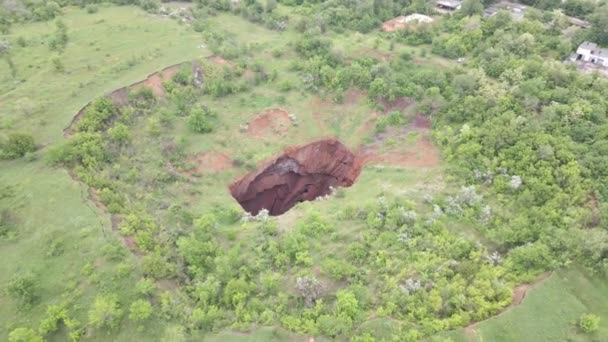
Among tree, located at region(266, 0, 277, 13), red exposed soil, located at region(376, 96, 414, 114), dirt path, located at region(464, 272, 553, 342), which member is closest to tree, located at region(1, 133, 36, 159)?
red exposed soil, located at region(376, 96, 414, 114)

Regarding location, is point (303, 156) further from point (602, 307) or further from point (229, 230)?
point (602, 307)

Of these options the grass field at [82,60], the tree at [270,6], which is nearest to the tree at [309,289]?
the grass field at [82,60]

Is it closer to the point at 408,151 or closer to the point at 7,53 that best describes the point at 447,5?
the point at 408,151

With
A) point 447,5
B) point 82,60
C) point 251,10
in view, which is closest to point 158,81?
point 82,60

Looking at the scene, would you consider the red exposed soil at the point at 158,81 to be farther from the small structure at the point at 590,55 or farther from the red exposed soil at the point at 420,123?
the small structure at the point at 590,55

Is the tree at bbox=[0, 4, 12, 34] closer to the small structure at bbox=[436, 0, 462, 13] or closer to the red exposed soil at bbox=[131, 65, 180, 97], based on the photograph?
the red exposed soil at bbox=[131, 65, 180, 97]

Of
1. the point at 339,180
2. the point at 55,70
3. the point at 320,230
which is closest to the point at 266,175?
the point at 339,180
